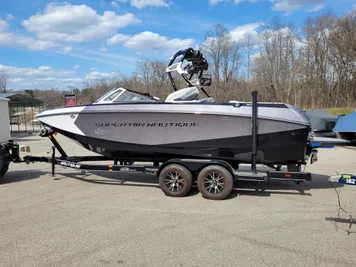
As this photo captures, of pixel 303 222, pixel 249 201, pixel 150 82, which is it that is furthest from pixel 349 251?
pixel 150 82

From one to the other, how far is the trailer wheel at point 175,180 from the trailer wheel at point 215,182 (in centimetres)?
24

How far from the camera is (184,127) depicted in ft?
18.7

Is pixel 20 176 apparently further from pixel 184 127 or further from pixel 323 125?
pixel 323 125

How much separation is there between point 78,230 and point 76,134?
105 inches

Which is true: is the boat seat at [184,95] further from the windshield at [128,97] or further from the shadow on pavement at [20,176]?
the shadow on pavement at [20,176]

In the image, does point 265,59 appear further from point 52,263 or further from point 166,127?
point 52,263

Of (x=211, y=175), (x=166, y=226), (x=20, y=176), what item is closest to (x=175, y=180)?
(x=211, y=175)

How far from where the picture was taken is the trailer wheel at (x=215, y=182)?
5484 mm

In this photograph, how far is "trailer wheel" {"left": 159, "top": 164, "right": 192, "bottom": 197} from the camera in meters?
5.64

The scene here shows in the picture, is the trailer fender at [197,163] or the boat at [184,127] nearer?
the boat at [184,127]

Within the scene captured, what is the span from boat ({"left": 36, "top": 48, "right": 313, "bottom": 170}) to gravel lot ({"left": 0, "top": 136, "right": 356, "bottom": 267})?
0.84m

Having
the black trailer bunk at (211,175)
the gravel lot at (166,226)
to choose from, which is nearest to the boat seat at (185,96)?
the black trailer bunk at (211,175)

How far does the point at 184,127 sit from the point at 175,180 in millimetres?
1022

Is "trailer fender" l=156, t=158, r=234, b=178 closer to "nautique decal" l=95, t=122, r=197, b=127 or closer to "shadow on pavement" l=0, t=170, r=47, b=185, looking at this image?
"nautique decal" l=95, t=122, r=197, b=127
